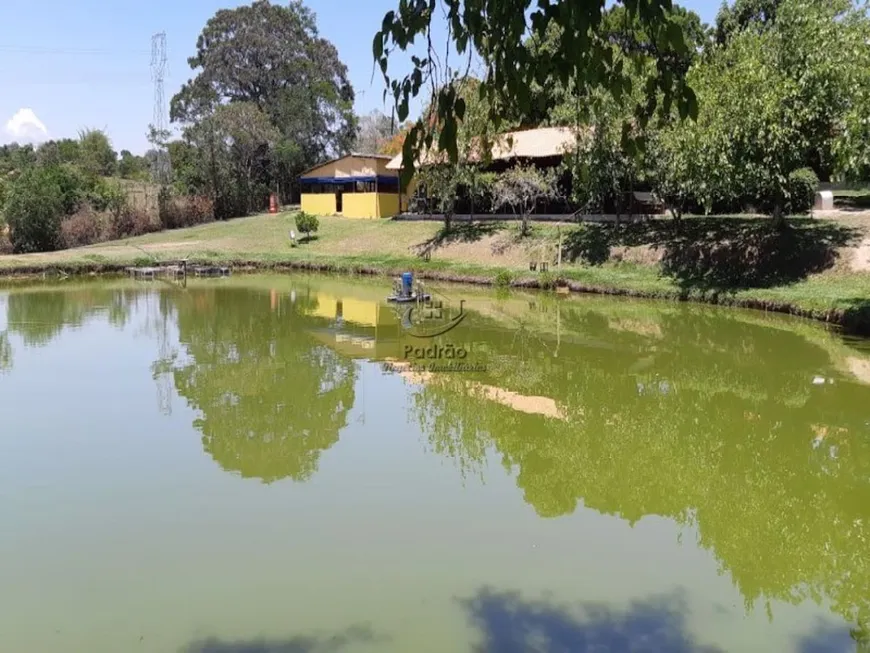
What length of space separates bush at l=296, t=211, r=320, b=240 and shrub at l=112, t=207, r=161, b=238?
7.62 metres

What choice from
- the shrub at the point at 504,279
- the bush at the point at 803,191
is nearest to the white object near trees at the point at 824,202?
the bush at the point at 803,191

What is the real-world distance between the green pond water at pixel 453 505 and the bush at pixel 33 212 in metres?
17.3

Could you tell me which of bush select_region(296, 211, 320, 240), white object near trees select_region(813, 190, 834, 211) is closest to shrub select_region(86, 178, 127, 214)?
bush select_region(296, 211, 320, 240)

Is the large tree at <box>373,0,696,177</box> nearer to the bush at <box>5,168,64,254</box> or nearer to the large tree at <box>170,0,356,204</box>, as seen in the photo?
the bush at <box>5,168,64,254</box>

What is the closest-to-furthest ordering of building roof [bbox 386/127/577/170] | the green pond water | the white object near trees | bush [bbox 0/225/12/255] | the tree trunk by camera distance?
the green pond water → the tree trunk → the white object near trees → building roof [bbox 386/127/577/170] → bush [bbox 0/225/12/255]

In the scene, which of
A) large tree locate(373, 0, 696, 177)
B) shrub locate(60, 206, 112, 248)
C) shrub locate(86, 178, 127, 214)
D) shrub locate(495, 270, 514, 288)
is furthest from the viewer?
shrub locate(86, 178, 127, 214)

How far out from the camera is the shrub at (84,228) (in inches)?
1124

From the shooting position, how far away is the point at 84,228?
95.8 feet

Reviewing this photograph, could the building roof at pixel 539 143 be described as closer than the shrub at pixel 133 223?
Yes

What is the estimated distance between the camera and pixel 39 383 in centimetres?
1018

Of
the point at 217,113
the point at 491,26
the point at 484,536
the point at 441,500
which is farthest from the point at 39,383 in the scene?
the point at 217,113

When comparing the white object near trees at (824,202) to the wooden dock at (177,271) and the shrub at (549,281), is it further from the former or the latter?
the wooden dock at (177,271)

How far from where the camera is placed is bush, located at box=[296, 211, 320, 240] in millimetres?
29094

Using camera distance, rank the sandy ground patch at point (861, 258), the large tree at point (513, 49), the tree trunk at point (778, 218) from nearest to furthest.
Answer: the large tree at point (513, 49) → the sandy ground patch at point (861, 258) → the tree trunk at point (778, 218)
